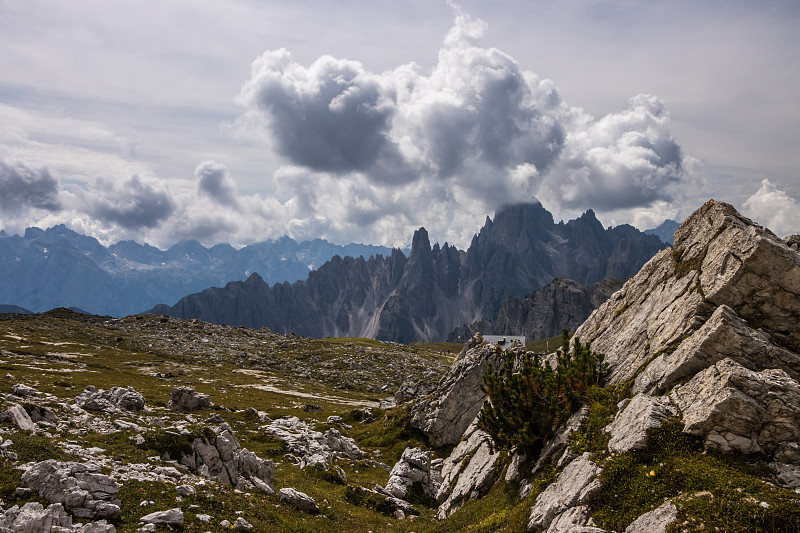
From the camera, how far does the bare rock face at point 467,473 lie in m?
25.4

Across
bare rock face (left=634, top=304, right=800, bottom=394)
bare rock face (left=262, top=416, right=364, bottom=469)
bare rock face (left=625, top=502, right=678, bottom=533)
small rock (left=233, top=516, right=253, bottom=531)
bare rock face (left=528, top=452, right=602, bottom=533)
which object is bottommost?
bare rock face (left=262, top=416, right=364, bottom=469)

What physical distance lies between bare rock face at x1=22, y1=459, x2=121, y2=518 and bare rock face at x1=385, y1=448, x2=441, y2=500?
19.7 meters

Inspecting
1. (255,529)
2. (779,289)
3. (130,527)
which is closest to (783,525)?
(779,289)

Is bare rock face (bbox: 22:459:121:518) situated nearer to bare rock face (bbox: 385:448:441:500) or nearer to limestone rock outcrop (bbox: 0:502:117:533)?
limestone rock outcrop (bbox: 0:502:117:533)

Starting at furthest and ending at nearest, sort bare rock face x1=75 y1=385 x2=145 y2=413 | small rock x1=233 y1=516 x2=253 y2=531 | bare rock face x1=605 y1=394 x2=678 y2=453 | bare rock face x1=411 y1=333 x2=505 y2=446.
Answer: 1. bare rock face x1=411 y1=333 x2=505 y2=446
2. bare rock face x1=75 y1=385 x2=145 y2=413
3. small rock x1=233 y1=516 x2=253 y2=531
4. bare rock face x1=605 y1=394 x2=678 y2=453

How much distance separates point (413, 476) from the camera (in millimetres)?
32969

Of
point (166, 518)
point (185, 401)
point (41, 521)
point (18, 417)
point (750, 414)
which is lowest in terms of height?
point (185, 401)

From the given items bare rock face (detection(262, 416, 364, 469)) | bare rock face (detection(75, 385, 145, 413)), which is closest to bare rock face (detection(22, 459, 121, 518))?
bare rock face (detection(75, 385, 145, 413))

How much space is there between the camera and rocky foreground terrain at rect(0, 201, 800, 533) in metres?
13.5

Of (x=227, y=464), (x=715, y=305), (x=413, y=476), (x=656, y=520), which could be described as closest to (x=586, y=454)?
(x=656, y=520)

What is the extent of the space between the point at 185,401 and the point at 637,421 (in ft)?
152

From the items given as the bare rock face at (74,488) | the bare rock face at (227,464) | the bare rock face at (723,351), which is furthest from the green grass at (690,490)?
the bare rock face at (227,464)

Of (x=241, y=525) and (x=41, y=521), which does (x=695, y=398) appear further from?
(x=41, y=521)

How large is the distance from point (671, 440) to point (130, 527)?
19.9 meters
